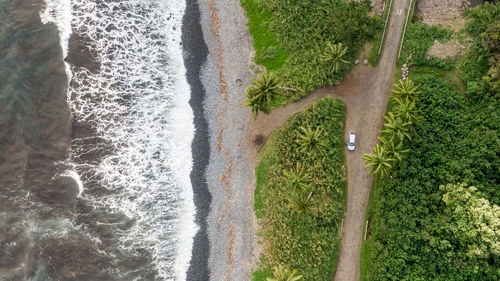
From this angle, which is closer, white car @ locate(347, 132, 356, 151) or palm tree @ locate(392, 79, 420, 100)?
palm tree @ locate(392, 79, 420, 100)

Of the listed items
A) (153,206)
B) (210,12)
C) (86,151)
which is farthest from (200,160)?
(210,12)

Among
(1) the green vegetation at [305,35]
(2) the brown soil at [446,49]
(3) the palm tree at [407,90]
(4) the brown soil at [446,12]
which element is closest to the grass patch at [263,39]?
(1) the green vegetation at [305,35]

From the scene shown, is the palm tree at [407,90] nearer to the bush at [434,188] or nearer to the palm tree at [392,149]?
the bush at [434,188]

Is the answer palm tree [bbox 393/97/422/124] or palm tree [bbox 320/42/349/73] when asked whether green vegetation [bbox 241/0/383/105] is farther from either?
palm tree [bbox 393/97/422/124]

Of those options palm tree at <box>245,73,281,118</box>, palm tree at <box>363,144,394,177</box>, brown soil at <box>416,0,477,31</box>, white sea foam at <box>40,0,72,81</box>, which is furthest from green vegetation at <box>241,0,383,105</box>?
white sea foam at <box>40,0,72,81</box>

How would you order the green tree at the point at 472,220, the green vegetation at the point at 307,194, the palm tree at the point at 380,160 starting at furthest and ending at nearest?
the green vegetation at the point at 307,194
the palm tree at the point at 380,160
the green tree at the point at 472,220

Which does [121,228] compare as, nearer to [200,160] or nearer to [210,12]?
[200,160]
